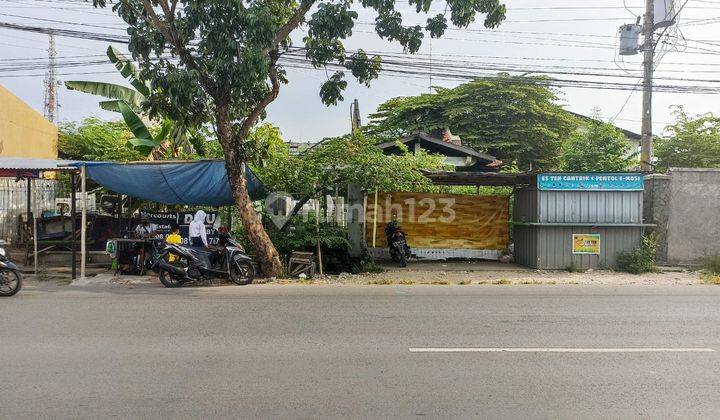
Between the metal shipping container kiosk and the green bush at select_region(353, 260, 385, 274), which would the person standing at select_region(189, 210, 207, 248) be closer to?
the green bush at select_region(353, 260, 385, 274)

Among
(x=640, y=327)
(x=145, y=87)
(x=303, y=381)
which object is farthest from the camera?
(x=145, y=87)

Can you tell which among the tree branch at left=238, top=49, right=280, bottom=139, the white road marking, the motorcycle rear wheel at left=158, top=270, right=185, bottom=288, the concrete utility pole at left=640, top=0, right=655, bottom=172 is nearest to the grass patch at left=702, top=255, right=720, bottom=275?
the concrete utility pole at left=640, top=0, right=655, bottom=172

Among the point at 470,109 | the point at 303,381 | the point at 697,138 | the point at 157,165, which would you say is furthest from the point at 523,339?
the point at 470,109

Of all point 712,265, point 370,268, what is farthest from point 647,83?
point 370,268

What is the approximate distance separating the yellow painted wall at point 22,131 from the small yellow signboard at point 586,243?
17786 millimetres

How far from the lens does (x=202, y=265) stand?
38.2ft

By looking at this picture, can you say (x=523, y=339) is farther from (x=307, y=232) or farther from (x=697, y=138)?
(x=697, y=138)

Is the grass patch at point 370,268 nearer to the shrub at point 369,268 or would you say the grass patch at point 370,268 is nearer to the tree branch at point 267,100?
the shrub at point 369,268

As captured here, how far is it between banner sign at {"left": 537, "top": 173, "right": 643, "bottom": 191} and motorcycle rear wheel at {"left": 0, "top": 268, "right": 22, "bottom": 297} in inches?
454

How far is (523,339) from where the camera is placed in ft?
22.6

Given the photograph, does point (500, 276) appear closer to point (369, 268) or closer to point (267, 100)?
point (369, 268)

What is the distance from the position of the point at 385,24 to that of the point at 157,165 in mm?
6041

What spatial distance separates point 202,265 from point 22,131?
12.9 m

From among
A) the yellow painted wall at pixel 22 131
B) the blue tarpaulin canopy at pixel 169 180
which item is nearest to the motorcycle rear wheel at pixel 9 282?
the blue tarpaulin canopy at pixel 169 180
